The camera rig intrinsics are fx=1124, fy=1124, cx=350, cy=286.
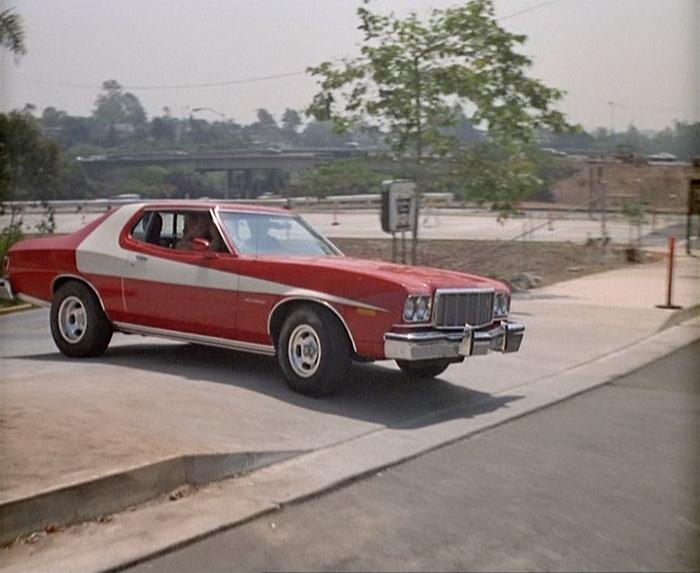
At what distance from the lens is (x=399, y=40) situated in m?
15.7

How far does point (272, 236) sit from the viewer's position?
9.38m

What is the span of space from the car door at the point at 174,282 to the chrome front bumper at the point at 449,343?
1582 millimetres

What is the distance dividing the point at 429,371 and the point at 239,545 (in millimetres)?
4368

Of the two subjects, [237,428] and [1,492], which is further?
[237,428]

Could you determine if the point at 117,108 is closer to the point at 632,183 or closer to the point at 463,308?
the point at 463,308

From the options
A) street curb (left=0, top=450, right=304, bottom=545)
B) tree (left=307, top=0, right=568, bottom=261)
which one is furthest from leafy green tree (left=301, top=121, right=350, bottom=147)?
street curb (left=0, top=450, right=304, bottom=545)

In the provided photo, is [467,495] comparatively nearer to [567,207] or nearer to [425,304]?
[425,304]

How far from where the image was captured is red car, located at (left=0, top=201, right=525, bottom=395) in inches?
324

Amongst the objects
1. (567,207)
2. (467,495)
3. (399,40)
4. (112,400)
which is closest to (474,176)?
(399,40)

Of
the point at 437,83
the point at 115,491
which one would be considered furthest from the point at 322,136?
the point at 115,491

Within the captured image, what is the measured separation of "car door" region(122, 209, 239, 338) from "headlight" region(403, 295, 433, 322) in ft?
5.13

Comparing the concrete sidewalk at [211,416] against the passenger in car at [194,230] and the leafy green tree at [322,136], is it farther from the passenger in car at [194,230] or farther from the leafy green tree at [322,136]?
the leafy green tree at [322,136]

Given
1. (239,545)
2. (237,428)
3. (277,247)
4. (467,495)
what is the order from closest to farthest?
(239,545), (467,495), (237,428), (277,247)

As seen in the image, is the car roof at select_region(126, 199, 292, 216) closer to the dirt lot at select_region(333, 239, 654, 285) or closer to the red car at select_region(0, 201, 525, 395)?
the red car at select_region(0, 201, 525, 395)
